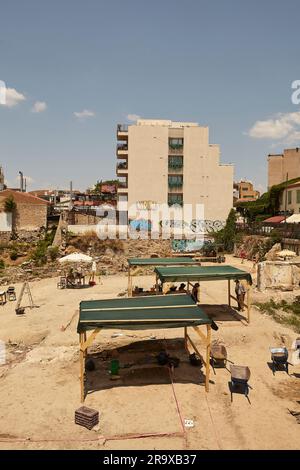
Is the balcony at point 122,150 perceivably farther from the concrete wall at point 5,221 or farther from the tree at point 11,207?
the concrete wall at point 5,221

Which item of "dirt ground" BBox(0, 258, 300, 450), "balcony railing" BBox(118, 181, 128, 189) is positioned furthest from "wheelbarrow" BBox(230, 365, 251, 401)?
"balcony railing" BBox(118, 181, 128, 189)

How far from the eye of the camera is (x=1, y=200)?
4966 centimetres

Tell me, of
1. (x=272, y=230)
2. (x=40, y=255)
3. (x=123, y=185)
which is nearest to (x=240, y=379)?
(x=272, y=230)

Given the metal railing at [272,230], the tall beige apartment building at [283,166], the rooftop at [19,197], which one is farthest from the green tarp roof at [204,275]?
the tall beige apartment building at [283,166]

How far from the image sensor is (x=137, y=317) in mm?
11781

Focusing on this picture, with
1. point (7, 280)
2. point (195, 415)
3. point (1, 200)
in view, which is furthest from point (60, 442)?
point (1, 200)

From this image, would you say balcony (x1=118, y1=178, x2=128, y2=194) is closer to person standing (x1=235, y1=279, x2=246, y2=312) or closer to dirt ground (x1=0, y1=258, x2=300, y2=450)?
person standing (x1=235, y1=279, x2=246, y2=312)

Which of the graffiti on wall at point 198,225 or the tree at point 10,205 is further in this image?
the graffiti on wall at point 198,225

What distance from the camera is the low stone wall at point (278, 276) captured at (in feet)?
79.2

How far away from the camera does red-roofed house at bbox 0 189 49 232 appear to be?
162 ft

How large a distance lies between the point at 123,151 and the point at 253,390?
160 ft

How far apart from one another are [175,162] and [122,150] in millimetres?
8166

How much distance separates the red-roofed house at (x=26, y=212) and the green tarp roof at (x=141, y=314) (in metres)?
38.5

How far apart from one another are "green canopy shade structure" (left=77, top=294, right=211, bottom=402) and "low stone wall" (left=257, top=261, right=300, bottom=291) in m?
11.9
